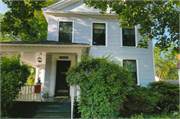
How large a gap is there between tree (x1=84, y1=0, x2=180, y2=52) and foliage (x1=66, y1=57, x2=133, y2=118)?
2432 millimetres

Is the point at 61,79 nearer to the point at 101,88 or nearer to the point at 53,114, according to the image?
the point at 53,114

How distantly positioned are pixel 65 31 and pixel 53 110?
572 cm

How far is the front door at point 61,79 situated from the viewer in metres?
8.42

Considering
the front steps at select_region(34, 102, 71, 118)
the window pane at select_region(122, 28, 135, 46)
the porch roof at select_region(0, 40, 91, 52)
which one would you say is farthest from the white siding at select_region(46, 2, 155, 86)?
the front steps at select_region(34, 102, 71, 118)

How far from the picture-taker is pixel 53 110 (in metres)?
5.59

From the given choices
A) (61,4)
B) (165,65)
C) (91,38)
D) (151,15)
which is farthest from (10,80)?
(165,65)

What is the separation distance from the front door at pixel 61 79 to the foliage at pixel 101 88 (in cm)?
393

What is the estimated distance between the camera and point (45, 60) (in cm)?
866

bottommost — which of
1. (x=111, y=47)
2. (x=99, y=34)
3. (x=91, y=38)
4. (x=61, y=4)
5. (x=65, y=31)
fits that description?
(x=111, y=47)

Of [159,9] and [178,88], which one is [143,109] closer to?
[178,88]

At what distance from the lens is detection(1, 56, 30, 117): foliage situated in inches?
188

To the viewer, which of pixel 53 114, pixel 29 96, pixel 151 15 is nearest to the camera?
pixel 53 114

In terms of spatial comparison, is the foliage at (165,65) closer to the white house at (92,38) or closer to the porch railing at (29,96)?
the white house at (92,38)

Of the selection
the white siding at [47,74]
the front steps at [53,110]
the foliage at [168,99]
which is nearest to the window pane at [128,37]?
the foliage at [168,99]
